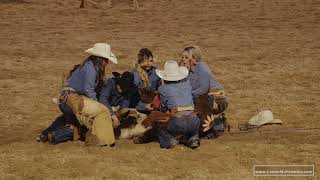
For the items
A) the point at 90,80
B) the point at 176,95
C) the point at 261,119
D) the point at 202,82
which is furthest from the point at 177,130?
the point at 261,119

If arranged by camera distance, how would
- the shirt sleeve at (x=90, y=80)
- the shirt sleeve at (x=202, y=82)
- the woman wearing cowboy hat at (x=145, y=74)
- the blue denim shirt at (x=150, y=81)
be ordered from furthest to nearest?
the blue denim shirt at (x=150, y=81), the woman wearing cowboy hat at (x=145, y=74), the shirt sleeve at (x=202, y=82), the shirt sleeve at (x=90, y=80)

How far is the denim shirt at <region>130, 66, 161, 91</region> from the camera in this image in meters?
8.18

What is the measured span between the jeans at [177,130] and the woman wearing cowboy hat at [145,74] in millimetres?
659

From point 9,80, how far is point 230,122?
16.0 feet

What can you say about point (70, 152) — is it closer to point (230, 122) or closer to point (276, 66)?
point (230, 122)

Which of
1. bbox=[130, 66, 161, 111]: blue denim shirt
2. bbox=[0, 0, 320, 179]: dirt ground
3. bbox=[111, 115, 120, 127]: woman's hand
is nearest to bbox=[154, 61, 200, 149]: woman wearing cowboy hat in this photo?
bbox=[0, 0, 320, 179]: dirt ground

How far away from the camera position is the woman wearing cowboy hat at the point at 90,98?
290 inches

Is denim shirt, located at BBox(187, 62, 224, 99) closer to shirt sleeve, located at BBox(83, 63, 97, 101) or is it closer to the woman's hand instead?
the woman's hand

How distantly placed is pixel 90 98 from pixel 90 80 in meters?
0.25

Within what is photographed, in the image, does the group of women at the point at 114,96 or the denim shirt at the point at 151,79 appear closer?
the group of women at the point at 114,96

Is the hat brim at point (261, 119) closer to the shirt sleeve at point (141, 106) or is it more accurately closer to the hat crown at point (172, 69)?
the shirt sleeve at point (141, 106)

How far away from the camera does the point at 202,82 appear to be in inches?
312

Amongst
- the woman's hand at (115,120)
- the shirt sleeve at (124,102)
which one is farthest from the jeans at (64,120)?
the shirt sleeve at (124,102)

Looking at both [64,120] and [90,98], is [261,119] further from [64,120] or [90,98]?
[64,120]
